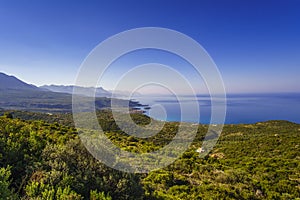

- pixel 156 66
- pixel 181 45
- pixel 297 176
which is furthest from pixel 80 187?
pixel 297 176

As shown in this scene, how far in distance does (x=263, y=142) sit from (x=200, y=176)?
711 inches

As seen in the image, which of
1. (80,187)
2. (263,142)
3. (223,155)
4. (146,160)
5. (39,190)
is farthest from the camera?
(263,142)

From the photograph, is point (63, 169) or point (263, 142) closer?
point (63, 169)

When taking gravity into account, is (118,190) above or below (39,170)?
below

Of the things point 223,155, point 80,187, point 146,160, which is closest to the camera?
point 80,187

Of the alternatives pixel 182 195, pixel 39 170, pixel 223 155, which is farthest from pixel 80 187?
pixel 223 155

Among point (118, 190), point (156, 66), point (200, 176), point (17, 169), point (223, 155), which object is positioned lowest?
point (223, 155)

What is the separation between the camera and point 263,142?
25828 millimetres

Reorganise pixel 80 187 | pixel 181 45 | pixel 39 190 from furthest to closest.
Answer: pixel 181 45 → pixel 80 187 → pixel 39 190

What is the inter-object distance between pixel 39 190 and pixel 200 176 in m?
9.36

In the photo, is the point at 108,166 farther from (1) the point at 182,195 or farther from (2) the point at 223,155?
(2) the point at 223,155

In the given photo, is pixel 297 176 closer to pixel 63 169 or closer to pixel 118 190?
pixel 118 190

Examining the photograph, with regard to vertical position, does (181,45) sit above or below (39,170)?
above

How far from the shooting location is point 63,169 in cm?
582
